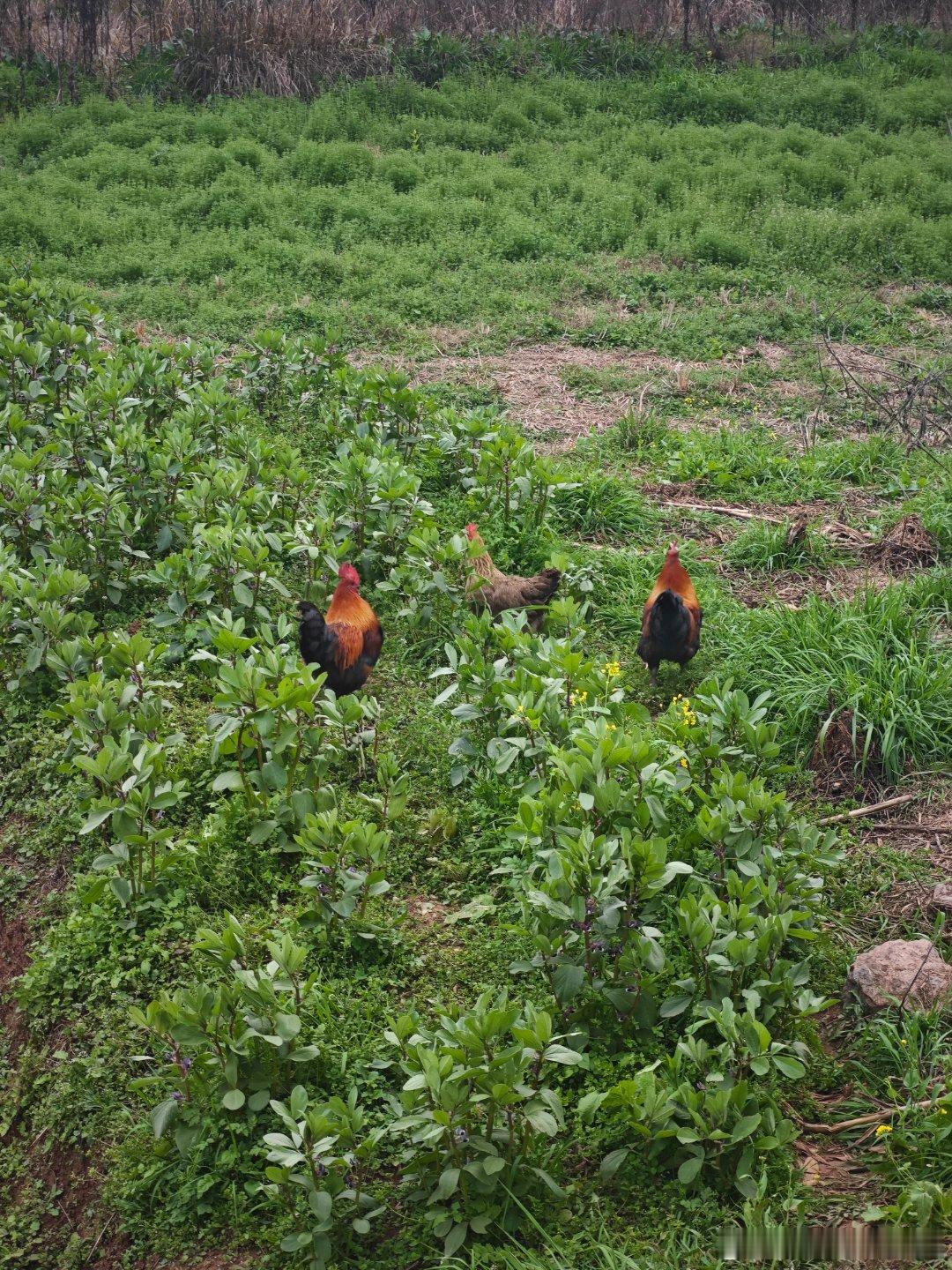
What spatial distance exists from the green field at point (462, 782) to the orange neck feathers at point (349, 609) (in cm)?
43

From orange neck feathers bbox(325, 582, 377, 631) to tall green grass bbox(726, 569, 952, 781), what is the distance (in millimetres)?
1669

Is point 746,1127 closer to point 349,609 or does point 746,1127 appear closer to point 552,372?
point 349,609

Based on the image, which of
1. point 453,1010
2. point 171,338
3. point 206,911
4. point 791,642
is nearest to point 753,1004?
point 453,1010

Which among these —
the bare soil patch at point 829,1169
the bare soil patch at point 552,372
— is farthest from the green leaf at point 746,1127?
the bare soil patch at point 552,372

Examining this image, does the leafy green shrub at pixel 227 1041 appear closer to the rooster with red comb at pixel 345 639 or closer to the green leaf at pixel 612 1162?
the green leaf at pixel 612 1162

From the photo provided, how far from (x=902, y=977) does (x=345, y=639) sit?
2634 millimetres

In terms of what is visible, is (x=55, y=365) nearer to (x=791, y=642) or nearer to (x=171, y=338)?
(x=171, y=338)

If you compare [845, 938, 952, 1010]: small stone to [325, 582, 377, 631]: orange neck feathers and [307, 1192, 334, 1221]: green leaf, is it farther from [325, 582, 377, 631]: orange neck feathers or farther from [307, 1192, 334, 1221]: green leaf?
[325, 582, 377, 631]: orange neck feathers

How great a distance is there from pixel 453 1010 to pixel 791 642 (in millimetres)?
2573

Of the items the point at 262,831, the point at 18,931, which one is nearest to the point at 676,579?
the point at 262,831

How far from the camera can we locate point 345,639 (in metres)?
5.07

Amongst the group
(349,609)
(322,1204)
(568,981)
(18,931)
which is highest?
(349,609)

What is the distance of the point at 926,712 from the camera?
4.73 metres

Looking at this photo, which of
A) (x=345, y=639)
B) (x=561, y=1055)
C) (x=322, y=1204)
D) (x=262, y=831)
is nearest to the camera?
(x=322, y=1204)
